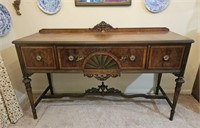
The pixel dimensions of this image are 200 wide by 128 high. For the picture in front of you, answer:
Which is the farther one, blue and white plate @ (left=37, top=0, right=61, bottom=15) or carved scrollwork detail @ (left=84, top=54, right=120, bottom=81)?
blue and white plate @ (left=37, top=0, right=61, bottom=15)

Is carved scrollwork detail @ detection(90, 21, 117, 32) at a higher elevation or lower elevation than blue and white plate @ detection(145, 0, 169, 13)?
lower

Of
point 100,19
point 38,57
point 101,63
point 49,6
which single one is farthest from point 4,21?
point 101,63

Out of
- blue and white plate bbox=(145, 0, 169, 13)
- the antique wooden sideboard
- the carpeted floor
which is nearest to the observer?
the antique wooden sideboard

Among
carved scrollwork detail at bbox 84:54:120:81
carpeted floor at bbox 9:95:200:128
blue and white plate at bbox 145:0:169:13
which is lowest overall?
carpeted floor at bbox 9:95:200:128

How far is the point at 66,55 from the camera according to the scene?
1.38 m

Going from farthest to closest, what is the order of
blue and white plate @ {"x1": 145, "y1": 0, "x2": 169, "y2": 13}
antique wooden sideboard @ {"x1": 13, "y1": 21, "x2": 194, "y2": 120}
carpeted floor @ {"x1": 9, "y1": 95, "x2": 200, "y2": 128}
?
blue and white plate @ {"x1": 145, "y1": 0, "x2": 169, "y2": 13}
carpeted floor @ {"x1": 9, "y1": 95, "x2": 200, "y2": 128}
antique wooden sideboard @ {"x1": 13, "y1": 21, "x2": 194, "y2": 120}

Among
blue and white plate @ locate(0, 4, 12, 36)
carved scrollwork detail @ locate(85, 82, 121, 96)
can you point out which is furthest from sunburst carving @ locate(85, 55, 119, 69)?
blue and white plate @ locate(0, 4, 12, 36)

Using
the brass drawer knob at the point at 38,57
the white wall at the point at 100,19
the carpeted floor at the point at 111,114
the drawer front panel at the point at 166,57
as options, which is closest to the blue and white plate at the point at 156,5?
the white wall at the point at 100,19

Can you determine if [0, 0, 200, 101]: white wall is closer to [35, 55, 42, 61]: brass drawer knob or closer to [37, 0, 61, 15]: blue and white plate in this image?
[37, 0, 61, 15]: blue and white plate

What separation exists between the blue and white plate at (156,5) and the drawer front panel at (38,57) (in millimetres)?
1133

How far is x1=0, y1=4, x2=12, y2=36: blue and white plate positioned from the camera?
5.43ft

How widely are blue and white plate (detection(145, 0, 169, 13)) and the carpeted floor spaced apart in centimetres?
107

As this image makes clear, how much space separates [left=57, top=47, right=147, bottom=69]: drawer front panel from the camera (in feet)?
4.39

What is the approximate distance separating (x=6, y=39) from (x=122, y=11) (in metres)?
1.35
